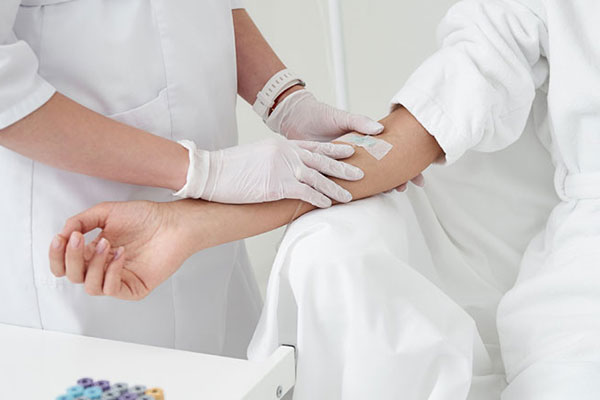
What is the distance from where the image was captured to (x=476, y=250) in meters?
1.54

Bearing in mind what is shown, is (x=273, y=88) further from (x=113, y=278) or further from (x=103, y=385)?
(x=103, y=385)

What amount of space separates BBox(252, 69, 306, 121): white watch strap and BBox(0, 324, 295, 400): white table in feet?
2.23

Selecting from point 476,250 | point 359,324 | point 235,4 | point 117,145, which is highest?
point 235,4

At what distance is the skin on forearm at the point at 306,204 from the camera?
1158 millimetres

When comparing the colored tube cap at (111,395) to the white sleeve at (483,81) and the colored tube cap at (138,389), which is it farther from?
the white sleeve at (483,81)

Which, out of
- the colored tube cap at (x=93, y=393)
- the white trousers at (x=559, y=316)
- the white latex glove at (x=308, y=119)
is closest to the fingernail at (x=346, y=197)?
the white latex glove at (x=308, y=119)

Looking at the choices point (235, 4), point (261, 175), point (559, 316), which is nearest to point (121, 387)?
point (261, 175)

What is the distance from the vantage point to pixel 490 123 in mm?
1350

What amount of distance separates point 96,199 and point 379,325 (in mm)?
504

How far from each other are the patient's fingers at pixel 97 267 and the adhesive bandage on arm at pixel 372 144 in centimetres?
52

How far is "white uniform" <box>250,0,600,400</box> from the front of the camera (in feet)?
3.39

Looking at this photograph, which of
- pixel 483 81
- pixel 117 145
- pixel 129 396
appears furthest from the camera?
pixel 483 81

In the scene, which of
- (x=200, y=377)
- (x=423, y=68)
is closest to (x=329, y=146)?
(x=423, y=68)

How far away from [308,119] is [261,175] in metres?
0.35
